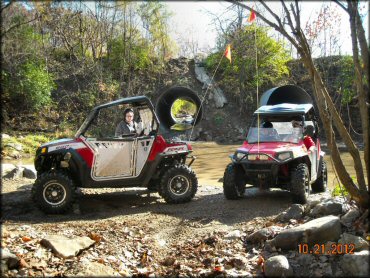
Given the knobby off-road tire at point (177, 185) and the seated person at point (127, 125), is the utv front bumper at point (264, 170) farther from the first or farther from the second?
the seated person at point (127, 125)

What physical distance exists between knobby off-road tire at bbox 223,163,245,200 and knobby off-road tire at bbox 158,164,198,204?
558mm

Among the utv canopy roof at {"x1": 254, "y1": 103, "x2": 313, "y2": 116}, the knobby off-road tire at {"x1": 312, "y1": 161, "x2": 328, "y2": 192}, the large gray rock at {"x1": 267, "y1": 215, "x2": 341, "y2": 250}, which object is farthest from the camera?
the knobby off-road tire at {"x1": 312, "y1": 161, "x2": 328, "y2": 192}

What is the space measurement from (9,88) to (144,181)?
45.8 feet

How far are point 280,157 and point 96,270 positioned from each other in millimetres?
3907

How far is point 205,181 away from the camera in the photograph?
10688mm

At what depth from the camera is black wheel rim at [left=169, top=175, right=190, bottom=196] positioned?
23.9 feet

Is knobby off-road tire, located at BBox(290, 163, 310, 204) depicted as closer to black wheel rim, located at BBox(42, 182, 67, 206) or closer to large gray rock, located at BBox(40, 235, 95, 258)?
large gray rock, located at BBox(40, 235, 95, 258)

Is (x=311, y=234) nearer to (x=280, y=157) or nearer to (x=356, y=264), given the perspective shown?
(x=356, y=264)

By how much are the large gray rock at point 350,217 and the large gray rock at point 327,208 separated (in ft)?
1.25

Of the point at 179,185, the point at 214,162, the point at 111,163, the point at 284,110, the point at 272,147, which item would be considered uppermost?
the point at 284,110

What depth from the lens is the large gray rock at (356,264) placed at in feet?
12.4

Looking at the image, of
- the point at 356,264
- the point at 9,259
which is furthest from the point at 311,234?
the point at 9,259

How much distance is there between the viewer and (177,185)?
288 inches
